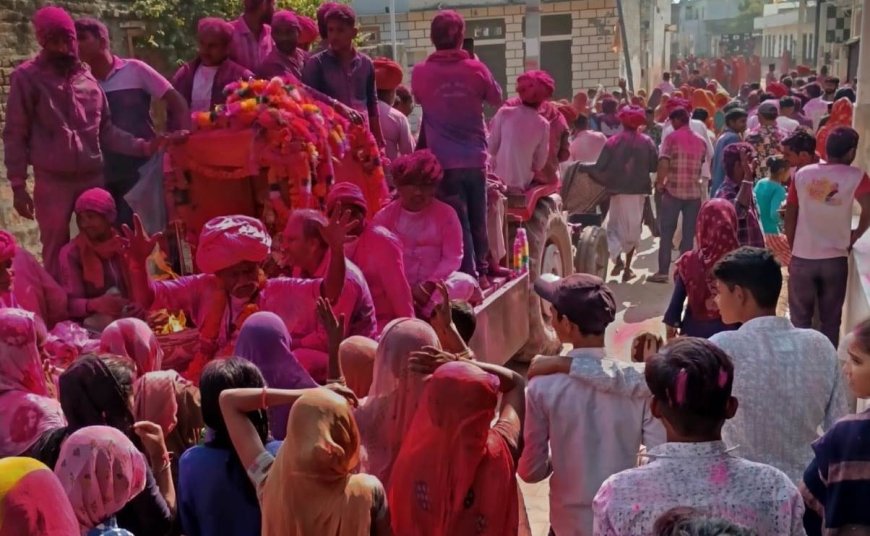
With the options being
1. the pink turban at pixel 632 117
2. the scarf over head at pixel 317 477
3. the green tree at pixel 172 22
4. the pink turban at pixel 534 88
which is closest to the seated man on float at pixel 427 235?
Result: the pink turban at pixel 534 88

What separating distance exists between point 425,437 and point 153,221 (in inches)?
141

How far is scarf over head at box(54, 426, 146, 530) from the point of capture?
256 centimetres

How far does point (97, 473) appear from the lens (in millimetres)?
2568

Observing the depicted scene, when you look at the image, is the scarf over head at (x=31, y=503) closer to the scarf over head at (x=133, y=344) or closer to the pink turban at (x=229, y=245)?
the scarf over head at (x=133, y=344)

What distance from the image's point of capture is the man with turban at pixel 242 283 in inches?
170

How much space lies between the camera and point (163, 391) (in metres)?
3.35

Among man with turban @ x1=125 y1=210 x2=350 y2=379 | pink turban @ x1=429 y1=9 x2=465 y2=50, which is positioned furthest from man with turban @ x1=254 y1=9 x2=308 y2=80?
man with turban @ x1=125 y1=210 x2=350 y2=379

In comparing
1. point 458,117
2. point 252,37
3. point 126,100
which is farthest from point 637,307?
point 126,100

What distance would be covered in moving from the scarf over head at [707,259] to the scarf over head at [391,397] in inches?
81.1

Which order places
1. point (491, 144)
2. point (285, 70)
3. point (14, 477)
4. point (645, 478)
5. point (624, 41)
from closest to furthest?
point (14, 477) → point (645, 478) → point (285, 70) → point (491, 144) → point (624, 41)

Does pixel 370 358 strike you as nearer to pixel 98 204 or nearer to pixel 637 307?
pixel 98 204

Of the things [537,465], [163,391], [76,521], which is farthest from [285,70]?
[76,521]

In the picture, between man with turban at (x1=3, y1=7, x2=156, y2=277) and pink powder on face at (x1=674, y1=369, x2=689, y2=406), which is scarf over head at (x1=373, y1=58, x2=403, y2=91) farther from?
pink powder on face at (x1=674, y1=369, x2=689, y2=406)

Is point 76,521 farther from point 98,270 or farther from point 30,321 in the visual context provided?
point 98,270
